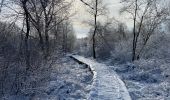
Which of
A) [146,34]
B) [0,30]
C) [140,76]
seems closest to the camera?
[0,30]

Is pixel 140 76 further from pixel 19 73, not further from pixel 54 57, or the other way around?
pixel 19 73

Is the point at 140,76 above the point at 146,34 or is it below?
below

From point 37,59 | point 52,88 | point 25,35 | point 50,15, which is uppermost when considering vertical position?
point 50,15

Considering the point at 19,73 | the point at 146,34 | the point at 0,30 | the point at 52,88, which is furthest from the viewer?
the point at 146,34

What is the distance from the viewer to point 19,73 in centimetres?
1454

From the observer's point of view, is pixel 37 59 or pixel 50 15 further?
pixel 50 15

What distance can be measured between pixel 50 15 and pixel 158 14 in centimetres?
1506

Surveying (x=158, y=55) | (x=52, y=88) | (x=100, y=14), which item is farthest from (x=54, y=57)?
(x=100, y=14)

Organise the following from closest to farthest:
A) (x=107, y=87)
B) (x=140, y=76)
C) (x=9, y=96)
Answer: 1. (x=9, y=96)
2. (x=107, y=87)
3. (x=140, y=76)

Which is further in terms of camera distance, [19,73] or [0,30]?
[0,30]

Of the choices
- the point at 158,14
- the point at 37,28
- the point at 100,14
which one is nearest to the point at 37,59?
the point at 37,28

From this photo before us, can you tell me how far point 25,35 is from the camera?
2134 centimetres

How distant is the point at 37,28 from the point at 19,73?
10208 millimetres

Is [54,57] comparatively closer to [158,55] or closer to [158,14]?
[158,55]
